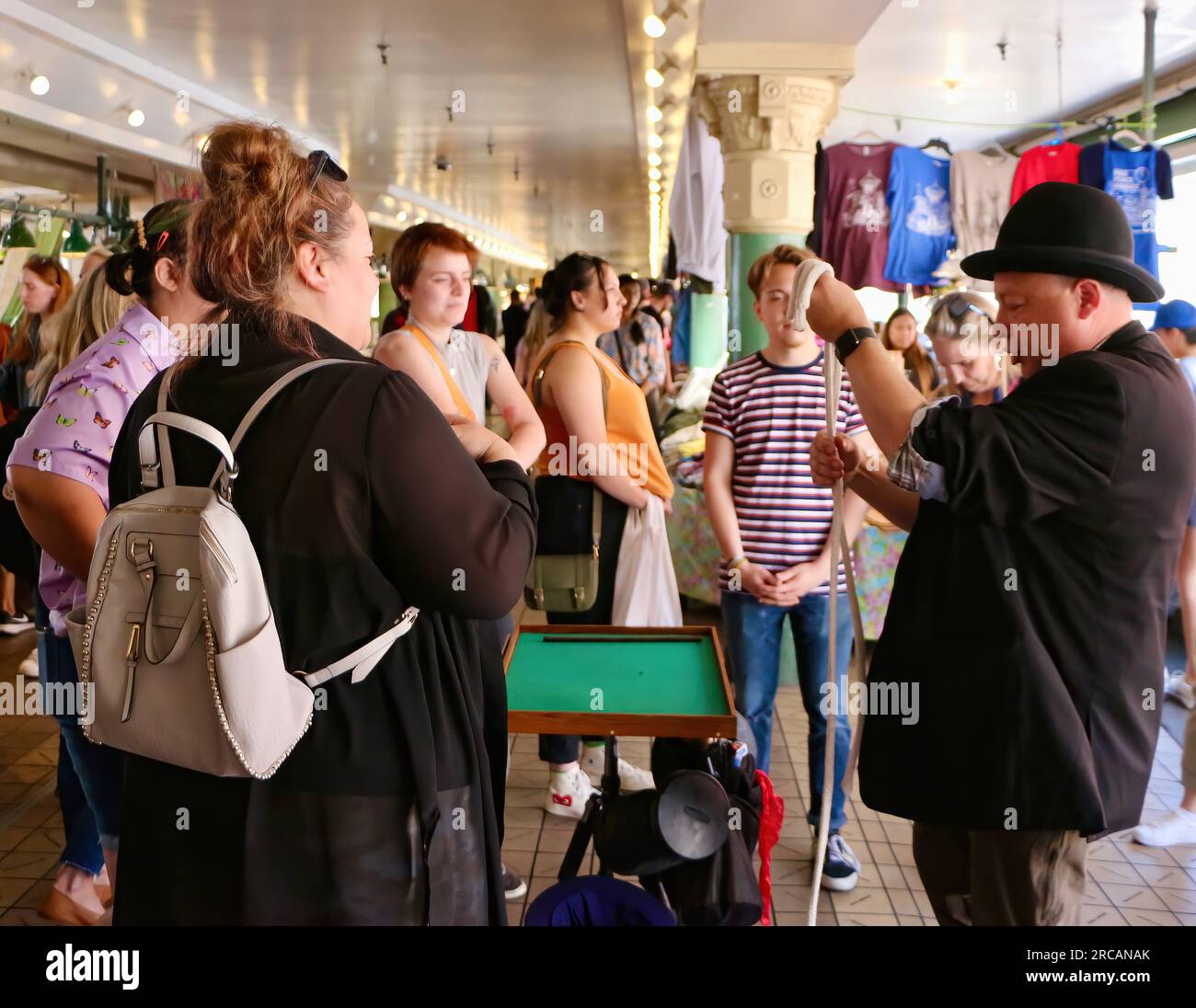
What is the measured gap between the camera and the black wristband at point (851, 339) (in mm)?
1812

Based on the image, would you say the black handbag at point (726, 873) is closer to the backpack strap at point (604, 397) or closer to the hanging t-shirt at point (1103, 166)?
the backpack strap at point (604, 397)

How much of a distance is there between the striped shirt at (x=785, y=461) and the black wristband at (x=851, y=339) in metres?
1.25

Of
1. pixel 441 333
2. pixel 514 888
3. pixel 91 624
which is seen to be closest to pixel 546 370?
pixel 441 333

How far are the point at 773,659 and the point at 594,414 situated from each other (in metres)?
0.93

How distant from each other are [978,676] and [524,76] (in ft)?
28.6

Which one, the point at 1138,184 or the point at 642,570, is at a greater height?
the point at 1138,184

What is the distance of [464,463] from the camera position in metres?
1.37

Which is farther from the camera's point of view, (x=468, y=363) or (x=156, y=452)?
(x=468, y=363)

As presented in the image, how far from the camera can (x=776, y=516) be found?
313cm
